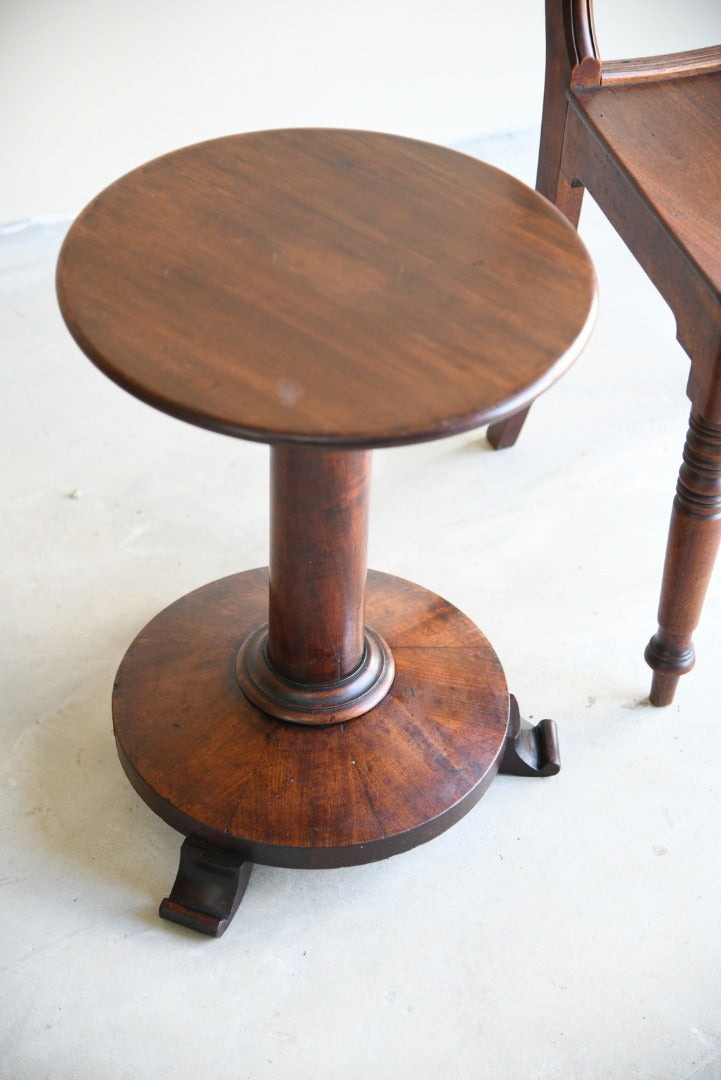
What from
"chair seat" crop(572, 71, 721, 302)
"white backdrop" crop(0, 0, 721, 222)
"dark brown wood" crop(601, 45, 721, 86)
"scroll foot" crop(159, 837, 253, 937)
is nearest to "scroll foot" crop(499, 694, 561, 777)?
"scroll foot" crop(159, 837, 253, 937)

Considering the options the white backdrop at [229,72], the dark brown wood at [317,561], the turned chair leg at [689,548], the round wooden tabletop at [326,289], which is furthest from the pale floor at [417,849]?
the round wooden tabletop at [326,289]

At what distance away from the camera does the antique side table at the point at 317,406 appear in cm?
92

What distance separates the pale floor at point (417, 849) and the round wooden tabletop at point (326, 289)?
689 millimetres

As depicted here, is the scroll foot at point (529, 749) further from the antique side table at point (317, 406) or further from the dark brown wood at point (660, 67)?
the dark brown wood at point (660, 67)

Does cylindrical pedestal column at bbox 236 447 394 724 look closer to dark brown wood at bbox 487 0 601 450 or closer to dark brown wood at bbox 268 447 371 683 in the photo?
dark brown wood at bbox 268 447 371 683

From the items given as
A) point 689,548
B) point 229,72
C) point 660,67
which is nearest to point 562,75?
point 660,67

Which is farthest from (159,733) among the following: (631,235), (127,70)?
(127,70)

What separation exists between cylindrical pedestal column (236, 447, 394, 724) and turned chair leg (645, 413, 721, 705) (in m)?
0.38

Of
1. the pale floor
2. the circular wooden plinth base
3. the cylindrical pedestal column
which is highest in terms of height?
the cylindrical pedestal column

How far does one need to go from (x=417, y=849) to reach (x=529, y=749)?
20 centimetres

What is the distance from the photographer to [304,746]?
134 cm

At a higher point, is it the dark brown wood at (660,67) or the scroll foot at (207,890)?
the dark brown wood at (660,67)

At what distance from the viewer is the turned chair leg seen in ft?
4.15

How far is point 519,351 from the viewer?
953 millimetres
